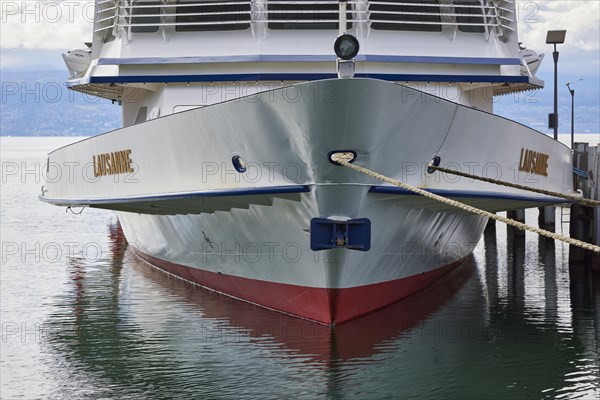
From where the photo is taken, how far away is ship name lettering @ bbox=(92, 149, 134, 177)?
12.6 m

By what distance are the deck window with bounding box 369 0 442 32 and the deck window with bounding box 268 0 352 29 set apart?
1.45ft

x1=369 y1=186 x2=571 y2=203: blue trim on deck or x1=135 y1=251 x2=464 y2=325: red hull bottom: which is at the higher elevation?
x1=369 y1=186 x2=571 y2=203: blue trim on deck

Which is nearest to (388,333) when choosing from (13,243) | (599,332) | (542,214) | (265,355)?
(265,355)

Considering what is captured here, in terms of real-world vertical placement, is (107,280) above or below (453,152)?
below

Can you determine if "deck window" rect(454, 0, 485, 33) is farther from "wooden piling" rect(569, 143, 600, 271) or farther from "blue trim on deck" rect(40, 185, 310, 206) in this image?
"blue trim on deck" rect(40, 185, 310, 206)

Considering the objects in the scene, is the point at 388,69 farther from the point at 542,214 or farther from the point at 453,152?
the point at 542,214

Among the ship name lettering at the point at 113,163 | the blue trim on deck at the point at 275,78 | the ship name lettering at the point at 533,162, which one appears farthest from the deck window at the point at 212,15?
the ship name lettering at the point at 533,162

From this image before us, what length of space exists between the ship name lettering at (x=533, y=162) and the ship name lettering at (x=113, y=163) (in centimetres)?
480

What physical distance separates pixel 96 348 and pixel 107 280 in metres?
5.48

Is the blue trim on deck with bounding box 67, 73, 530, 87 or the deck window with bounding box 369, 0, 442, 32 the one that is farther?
the deck window with bounding box 369, 0, 442, 32

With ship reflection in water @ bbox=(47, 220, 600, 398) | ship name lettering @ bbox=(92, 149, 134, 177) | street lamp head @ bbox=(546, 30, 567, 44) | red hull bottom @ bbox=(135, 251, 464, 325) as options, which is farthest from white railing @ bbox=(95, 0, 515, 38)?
street lamp head @ bbox=(546, 30, 567, 44)

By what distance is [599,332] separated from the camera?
40.6ft

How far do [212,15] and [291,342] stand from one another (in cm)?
479

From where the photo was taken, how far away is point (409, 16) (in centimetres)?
1388
